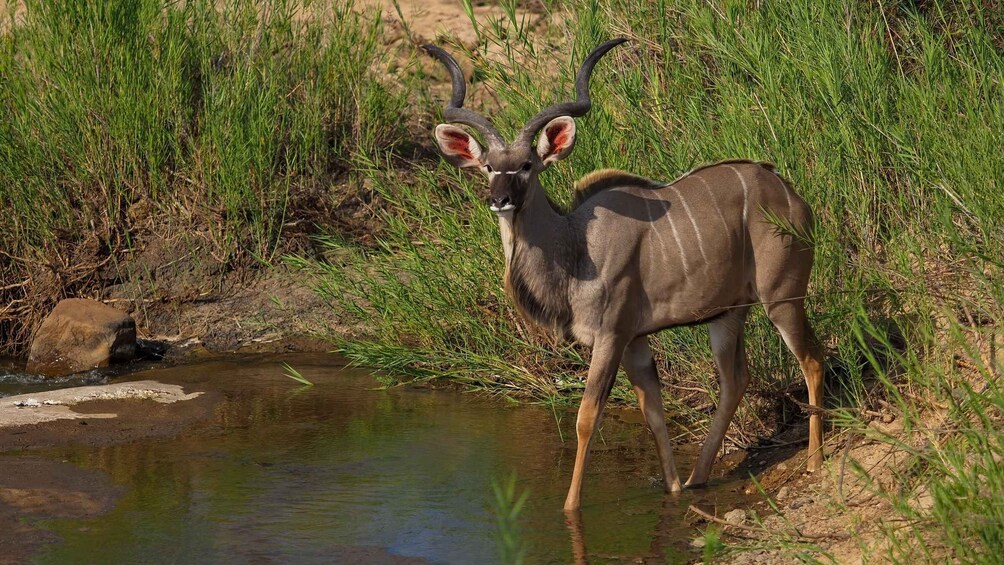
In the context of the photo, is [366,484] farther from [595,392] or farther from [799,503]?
[799,503]

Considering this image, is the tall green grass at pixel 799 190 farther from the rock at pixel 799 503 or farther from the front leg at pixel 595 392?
the front leg at pixel 595 392

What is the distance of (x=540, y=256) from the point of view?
4660mm

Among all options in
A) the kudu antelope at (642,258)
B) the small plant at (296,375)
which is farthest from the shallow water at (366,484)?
the kudu antelope at (642,258)

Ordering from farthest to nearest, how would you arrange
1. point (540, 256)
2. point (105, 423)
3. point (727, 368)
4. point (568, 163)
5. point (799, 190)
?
point (568, 163)
point (105, 423)
point (799, 190)
point (727, 368)
point (540, 256)

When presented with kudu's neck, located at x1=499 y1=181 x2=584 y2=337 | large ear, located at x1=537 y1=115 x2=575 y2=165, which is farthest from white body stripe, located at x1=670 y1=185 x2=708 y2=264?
large ear, located at x1=537 y1=115 x2=575 y2=165

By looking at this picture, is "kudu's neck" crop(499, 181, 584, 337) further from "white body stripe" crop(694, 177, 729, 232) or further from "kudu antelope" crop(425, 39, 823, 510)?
"white body stripe" crop(694, 177, 729, 232)

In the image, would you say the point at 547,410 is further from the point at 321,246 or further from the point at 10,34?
the point at 10,34

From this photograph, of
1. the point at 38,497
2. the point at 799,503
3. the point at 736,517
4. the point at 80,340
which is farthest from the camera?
the point at 80,340

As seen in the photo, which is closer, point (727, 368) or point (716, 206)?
point (716, 206)

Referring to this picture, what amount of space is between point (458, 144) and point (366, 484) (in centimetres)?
128

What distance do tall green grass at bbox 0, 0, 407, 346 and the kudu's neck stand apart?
263 cm

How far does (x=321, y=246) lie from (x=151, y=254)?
918 mm

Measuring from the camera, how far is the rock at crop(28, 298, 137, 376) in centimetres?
657

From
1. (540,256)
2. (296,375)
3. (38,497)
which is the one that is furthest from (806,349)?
(38,497)
